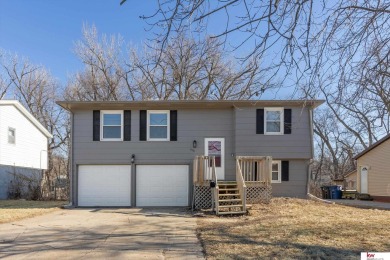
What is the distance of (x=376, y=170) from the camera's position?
19.7 m

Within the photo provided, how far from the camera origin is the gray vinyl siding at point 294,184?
47.4 feet

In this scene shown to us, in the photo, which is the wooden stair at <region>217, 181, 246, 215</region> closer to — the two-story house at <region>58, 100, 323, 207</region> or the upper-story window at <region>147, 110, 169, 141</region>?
the two-story house at <region>58, 100, 323, 207</region>

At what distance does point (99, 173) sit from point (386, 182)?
14801 millimetres

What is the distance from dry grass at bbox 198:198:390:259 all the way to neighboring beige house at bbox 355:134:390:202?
9577mm

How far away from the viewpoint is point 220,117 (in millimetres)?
14656

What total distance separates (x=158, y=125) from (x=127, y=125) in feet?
4.30

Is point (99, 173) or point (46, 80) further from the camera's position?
point (46, 80)

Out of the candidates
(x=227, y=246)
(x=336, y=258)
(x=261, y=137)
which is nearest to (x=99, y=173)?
(x=261, y=137)

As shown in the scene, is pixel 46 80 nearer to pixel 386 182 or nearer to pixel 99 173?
pixel 99 173

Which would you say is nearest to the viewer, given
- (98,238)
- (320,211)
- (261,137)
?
(98,238)

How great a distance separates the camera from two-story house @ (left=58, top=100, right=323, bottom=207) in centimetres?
1436

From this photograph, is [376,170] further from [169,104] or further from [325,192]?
[169,104]

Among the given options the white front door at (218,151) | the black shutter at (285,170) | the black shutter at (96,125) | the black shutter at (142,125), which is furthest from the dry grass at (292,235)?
the black shutter at (96,125)

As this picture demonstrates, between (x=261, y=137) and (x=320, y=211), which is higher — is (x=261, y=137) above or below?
above
